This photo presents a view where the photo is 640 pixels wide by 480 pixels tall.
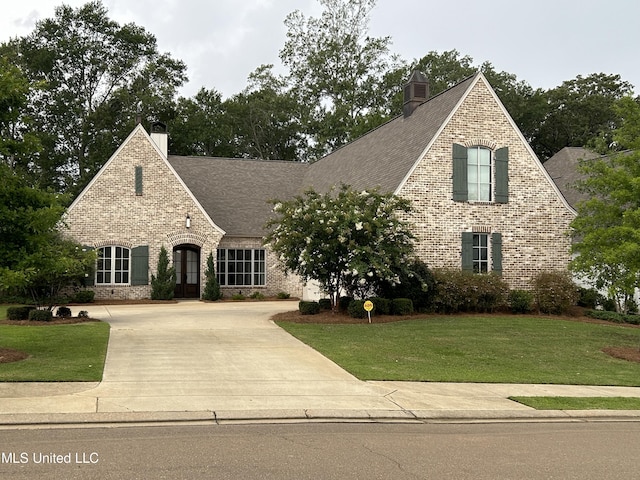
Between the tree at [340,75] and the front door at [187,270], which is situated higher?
the tree at [340,75]

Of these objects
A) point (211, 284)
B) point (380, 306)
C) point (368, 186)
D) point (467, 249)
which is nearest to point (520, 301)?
point (467, 249)

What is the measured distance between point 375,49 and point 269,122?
32.9ft

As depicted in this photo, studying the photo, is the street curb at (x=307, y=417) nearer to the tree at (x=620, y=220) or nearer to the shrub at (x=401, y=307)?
the tree at (x=620, y=220)

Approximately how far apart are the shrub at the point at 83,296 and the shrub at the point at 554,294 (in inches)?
661

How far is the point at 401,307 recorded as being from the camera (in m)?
20.5

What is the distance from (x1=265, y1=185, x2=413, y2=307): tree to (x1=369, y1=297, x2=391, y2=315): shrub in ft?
2.38

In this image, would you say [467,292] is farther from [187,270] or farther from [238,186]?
[238,186]

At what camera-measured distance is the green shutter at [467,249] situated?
2356cm

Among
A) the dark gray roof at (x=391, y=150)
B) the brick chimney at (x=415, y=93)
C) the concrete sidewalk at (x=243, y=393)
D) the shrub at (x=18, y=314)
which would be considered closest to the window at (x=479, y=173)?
the dark gray roof at (x=391, y=150)

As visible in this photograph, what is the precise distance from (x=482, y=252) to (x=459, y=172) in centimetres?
312

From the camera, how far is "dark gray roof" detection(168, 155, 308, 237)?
99.1ft

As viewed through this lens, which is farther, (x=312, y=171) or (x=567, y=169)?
(x=312, y=171)

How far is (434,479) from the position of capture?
6066 mm

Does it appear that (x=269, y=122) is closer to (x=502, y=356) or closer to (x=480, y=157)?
(x=480, y=157)
